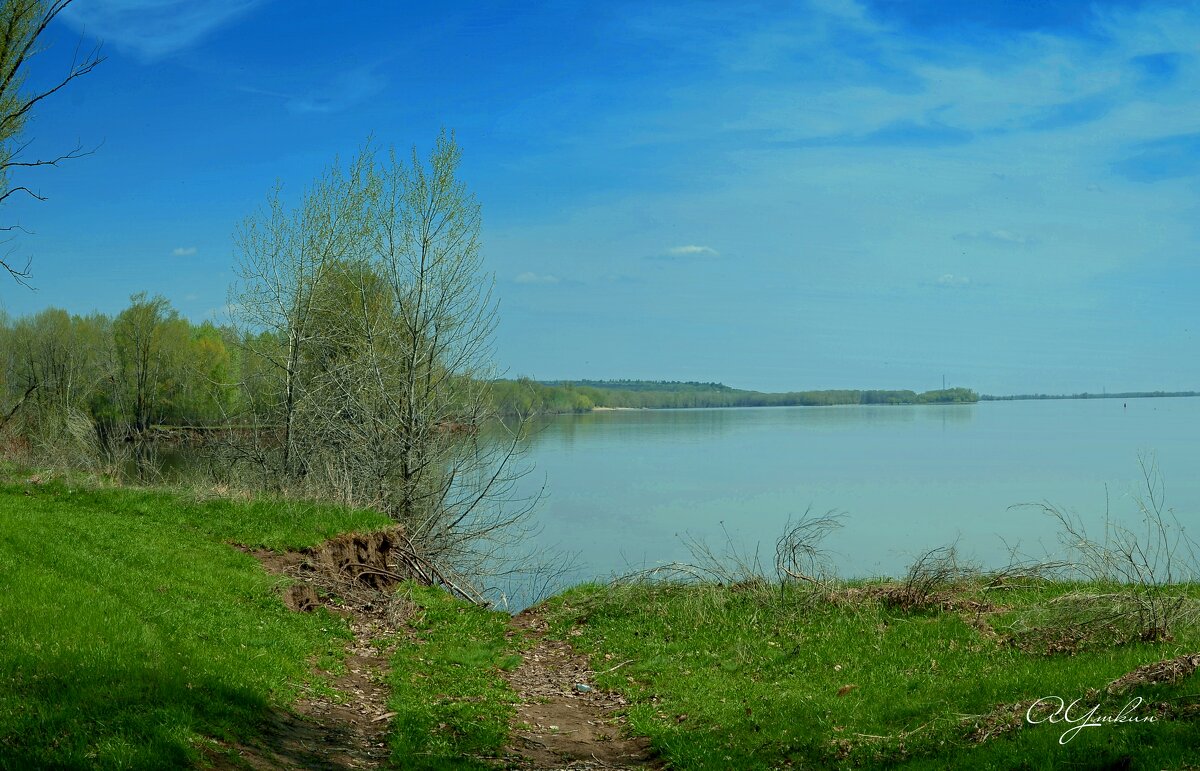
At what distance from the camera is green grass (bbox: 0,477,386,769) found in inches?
265

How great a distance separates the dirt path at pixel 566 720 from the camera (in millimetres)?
8602

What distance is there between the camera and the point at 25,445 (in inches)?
1148

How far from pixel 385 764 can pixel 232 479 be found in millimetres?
18482

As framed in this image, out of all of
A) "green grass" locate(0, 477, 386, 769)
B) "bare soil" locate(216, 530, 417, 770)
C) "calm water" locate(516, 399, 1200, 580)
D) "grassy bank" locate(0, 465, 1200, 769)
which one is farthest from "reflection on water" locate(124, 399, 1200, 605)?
"green grass" locate(0, 477, 386, 769)

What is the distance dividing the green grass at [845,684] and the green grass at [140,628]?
13.7ft

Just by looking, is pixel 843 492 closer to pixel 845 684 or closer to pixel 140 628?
pixel 845 684

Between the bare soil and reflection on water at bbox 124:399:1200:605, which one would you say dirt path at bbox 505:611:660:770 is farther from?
reflection on water at bbox 124:399:1200:605

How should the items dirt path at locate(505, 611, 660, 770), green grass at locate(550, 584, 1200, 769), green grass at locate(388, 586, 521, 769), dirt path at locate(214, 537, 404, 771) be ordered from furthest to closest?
dirt path at locate(505, 611, 660, 770), green grass at locate(388, 586, 521, 769), dirt path at locate(214, 537, 404, 771), green grass at locate(550, 584, 1200, 769)

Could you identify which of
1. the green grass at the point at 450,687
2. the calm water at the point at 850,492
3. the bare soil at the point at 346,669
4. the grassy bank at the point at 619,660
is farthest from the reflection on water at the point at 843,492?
the bare soil at the point at 346,669

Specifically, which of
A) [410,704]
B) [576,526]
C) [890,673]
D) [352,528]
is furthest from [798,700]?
[576,526]

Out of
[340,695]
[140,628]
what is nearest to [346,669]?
[340,695]

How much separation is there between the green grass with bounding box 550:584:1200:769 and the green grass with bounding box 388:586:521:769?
1447 millimetres

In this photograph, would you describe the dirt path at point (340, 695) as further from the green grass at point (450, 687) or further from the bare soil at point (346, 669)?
the green grass at point (450, 687)

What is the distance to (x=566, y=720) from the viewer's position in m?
10.0
